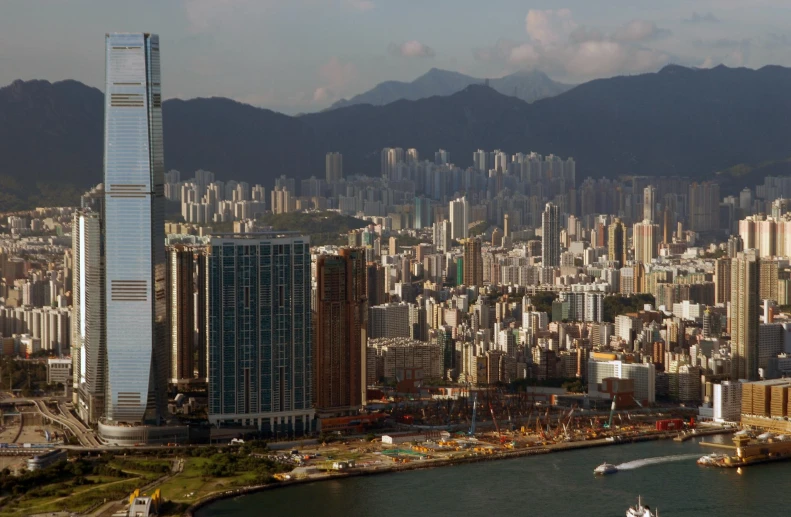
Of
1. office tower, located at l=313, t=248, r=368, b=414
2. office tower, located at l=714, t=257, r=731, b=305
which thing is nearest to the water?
office tower, located at l=313, t=248, r=368, b=414

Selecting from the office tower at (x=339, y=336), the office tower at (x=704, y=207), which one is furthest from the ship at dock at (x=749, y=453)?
the office tower at (x=704, y=207)

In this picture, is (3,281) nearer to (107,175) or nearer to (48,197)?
(48,197)

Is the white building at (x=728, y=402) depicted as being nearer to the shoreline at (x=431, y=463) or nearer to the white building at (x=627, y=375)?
the shoreline at (x=431, y=463)

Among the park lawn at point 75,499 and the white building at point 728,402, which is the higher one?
the white building at point 728,402

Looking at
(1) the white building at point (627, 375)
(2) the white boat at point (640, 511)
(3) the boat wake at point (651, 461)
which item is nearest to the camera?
(2) the white boat at point (640, 511)

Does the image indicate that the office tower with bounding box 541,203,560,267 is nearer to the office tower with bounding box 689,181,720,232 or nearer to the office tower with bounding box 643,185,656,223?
the office tower with bounding box 643,185,656,223
